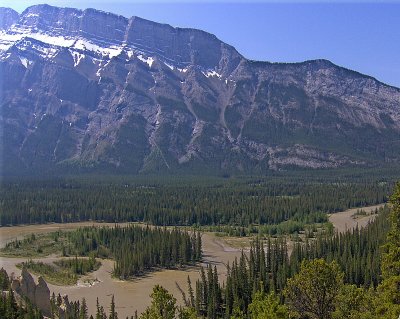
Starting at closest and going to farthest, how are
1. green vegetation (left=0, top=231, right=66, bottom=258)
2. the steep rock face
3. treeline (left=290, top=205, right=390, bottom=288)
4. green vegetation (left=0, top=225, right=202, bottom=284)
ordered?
the steep rock face → treeline (left=290, top=205, right=390, bottom=288) → green vegetation (left=0, top=225, right=202, bottom=284) → green vegetation (left=0, top=231, right=66, bottom=258)

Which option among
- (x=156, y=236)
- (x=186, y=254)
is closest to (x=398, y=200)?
(x=186, y=254)

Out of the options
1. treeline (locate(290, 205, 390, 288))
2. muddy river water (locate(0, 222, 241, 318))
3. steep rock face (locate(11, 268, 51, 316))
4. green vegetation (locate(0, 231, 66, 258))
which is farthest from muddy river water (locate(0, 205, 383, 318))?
treeline (locate(290, 205, 390, 288))

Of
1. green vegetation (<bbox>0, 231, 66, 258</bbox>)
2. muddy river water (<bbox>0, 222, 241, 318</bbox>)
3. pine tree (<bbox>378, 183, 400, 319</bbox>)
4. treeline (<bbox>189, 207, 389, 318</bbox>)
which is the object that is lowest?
muddy river water (<bbox>0, 222, 241, 318</bbox>)

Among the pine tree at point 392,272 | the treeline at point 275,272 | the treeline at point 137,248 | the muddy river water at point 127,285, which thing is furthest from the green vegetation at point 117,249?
the pine tree at point 392,272

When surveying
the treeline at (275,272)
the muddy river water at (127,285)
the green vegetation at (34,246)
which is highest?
the treeline at (275,272)

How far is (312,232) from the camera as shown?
7244 inches

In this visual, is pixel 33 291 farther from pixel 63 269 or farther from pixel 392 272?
pixel 392 272

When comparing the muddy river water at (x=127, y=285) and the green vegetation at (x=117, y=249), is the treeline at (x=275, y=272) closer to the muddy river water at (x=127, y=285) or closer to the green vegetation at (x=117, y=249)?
the muddy river water at (x=127, y=285)

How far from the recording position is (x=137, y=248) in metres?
142

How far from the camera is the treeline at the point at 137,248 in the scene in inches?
5192

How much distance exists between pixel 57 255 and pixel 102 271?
80.8ft

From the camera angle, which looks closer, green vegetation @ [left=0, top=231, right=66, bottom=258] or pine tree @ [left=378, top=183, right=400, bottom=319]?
pine tree @ [left=378, top=183, right=400, bottom=319]

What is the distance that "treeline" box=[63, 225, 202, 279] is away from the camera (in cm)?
13188

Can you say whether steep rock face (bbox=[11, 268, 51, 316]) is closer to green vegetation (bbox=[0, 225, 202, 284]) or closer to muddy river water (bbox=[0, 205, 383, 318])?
muddy river water (bbox=[0, 205, 383, 318])
